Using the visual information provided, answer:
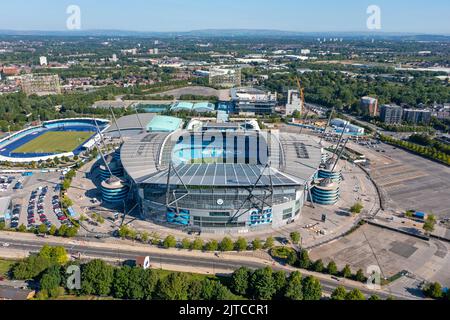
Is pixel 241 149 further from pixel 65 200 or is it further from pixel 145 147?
pixel 65 200

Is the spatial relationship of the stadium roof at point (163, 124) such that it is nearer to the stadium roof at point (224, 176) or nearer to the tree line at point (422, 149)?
the stadium roof at point (224, 176)

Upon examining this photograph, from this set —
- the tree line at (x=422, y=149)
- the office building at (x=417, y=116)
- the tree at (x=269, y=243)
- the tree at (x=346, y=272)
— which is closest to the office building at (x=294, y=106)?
the tree line at (x=422, y=149)

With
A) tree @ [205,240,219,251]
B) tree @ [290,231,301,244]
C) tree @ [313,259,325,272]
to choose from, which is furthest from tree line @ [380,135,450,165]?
tree @ [205,240,219,251]

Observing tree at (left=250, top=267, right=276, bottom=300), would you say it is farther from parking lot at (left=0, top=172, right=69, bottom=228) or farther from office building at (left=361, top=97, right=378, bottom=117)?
office building at (left=361, top=97, right=378, bottom=117)

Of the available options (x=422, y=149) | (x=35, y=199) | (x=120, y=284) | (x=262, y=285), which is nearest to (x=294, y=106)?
(x=422, y=149)

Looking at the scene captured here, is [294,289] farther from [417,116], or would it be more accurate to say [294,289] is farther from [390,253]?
[417,116]

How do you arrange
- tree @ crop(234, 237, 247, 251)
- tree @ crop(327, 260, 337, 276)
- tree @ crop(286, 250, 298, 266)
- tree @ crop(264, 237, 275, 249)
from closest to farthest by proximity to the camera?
tree @ crop(327, 260, 337, 276)
tree @ crop(286, 250, 298, 266)
tree @ crop(234, 237, 247, 251)
tree @ crop(264, 237, 275, 249)

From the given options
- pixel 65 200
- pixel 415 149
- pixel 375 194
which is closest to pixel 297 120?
pixel 415 149
